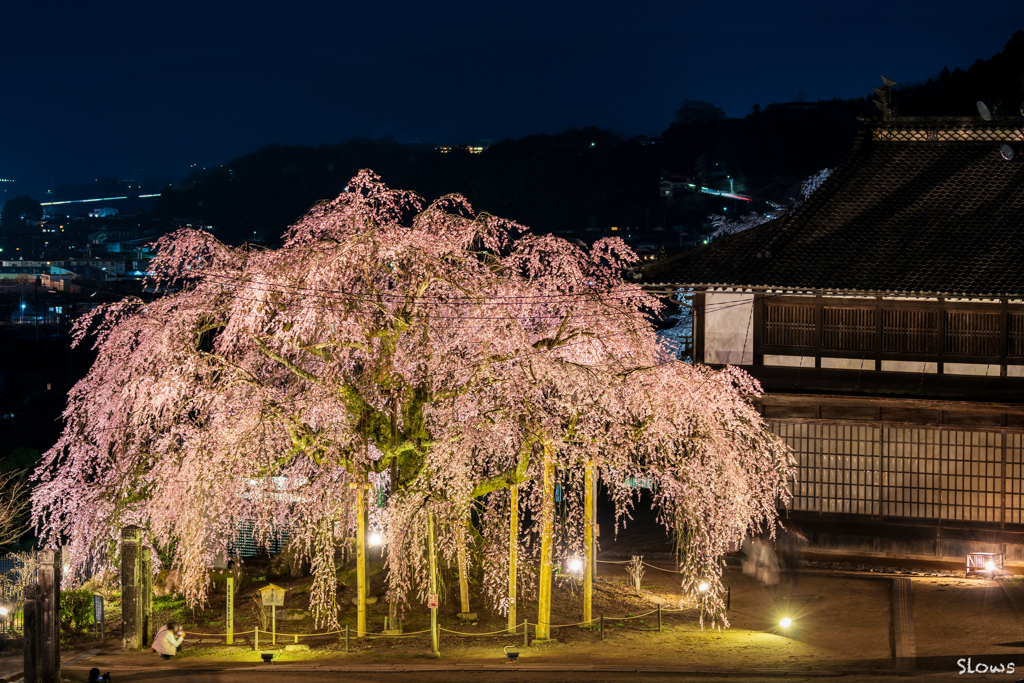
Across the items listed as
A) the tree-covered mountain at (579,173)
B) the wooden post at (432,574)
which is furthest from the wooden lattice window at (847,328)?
the tree-covered mountain at (579,173)

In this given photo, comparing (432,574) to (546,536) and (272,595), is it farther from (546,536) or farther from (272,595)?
(272,595)

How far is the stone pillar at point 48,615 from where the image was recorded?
12680mm

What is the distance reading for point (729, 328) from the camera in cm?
2075

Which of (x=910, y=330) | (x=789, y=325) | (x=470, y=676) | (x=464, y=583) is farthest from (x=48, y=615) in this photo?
(x=910, y=330)

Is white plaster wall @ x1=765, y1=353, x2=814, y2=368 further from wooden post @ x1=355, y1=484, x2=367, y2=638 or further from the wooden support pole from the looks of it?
wooden post @ x1=355, y1=484, x2=367, y2=638

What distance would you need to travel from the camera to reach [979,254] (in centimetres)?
1905

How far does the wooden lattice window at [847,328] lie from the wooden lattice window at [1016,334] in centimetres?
283

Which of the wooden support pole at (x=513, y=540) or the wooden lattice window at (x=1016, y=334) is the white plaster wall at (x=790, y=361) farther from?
the wooden support pole at (x=513, y=540)

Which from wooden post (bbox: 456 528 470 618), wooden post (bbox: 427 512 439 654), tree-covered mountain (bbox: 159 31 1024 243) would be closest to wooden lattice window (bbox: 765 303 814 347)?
wooden post (bbox: 456 528 470 618)

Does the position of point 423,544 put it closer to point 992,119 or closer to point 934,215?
point 934,215

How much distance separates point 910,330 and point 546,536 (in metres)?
10.2

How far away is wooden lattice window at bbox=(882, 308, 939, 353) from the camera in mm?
19484

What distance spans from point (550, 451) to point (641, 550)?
31.9 ft

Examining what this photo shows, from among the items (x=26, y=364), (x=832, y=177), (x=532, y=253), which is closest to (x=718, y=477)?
(x=532, y=253)
